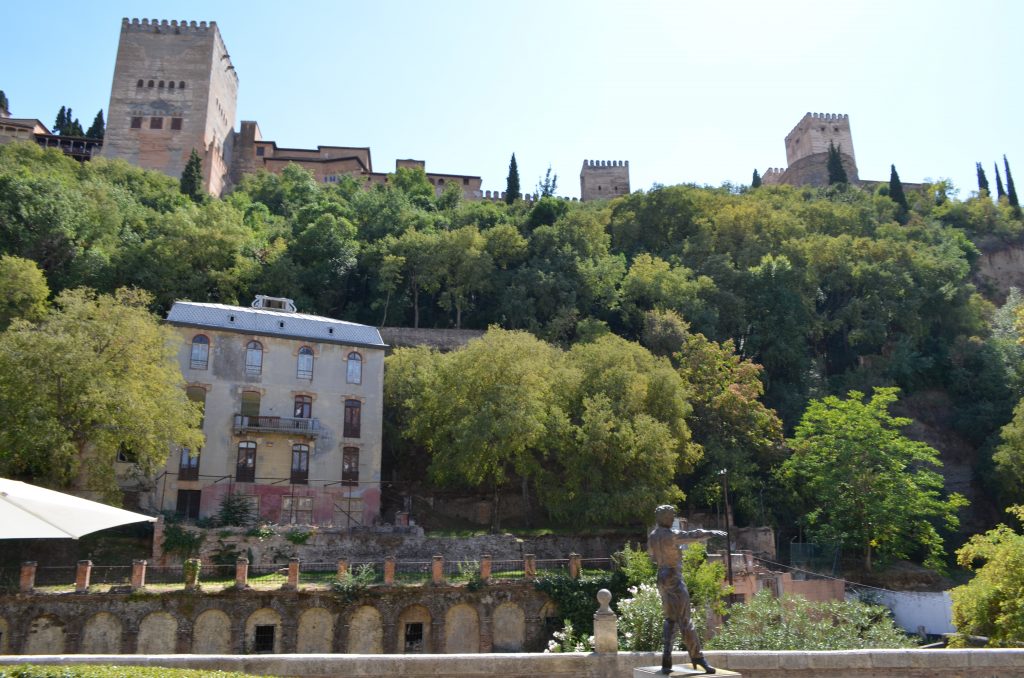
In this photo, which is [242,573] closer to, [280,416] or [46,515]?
[280,416]

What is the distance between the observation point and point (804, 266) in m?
51.3

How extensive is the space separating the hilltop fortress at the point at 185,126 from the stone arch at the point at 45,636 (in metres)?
51.6

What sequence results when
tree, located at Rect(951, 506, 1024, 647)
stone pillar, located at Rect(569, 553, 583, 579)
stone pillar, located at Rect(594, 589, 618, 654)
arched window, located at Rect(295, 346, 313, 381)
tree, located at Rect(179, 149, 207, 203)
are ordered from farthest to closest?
tree, located at Rect(179, 149, 207, 203) → arched window, located at Rect(295, 346, 313, 381) → stone pillar, located at Rect(569, 553, 583, 579) → tree, located at Rect(951, 506, 1024, 647) → stone pillar, located at Rect(594, 589, 618, 654)

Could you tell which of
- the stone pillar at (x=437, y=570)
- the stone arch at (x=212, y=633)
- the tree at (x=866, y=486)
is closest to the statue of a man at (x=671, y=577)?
the stone pillar at (x=437, y=570)

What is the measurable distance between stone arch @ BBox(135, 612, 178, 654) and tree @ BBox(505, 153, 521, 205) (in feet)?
170

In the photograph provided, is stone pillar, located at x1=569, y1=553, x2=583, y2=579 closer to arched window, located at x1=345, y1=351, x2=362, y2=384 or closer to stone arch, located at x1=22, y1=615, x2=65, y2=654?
arched window, located at x1=345, y1=351, x2=362, y2=384

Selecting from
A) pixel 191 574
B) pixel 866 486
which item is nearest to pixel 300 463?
pixel 191 574

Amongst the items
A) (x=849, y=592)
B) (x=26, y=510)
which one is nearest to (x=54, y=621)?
(x=26, y=510)

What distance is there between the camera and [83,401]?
27.2 metres

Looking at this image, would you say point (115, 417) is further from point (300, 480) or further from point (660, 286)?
point (660, 286)

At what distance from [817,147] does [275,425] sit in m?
75.4

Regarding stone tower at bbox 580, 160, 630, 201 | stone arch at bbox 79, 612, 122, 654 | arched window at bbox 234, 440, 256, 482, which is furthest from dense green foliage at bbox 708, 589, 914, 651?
stone tower at bbox 580, 160, 630, 201

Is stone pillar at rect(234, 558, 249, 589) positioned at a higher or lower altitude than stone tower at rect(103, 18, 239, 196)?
lower

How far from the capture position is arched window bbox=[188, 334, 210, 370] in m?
34.3
